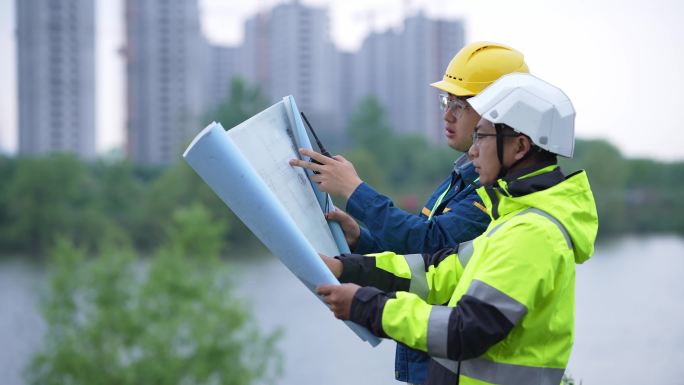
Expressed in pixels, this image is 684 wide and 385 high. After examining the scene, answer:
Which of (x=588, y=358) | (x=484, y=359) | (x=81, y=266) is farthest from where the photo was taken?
(x=81, y=266)

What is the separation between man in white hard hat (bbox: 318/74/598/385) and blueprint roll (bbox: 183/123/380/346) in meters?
0.12

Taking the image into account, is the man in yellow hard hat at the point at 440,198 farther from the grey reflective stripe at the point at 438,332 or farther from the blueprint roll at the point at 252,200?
the grey reflective stripe at the point at 438,332

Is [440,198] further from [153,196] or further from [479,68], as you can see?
[153,196]

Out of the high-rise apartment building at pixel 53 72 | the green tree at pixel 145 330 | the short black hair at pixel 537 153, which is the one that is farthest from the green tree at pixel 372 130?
the short black hair at pixel 537 153

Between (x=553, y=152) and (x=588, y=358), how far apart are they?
26.0 metres

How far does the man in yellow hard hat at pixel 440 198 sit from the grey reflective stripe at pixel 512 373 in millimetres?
610

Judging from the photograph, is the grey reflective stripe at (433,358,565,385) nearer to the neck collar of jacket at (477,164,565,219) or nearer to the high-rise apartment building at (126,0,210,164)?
the neck collar of jacket at (477,164,565,219)

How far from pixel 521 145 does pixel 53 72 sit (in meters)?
72.7

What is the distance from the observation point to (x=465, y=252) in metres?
2.50

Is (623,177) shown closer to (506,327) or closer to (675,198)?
(675,198)

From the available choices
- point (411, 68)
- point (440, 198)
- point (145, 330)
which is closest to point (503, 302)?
point (440, 198)

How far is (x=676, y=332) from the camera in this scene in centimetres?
3039

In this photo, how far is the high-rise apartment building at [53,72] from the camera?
68312 mm

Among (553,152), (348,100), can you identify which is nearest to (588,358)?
(553,152)
